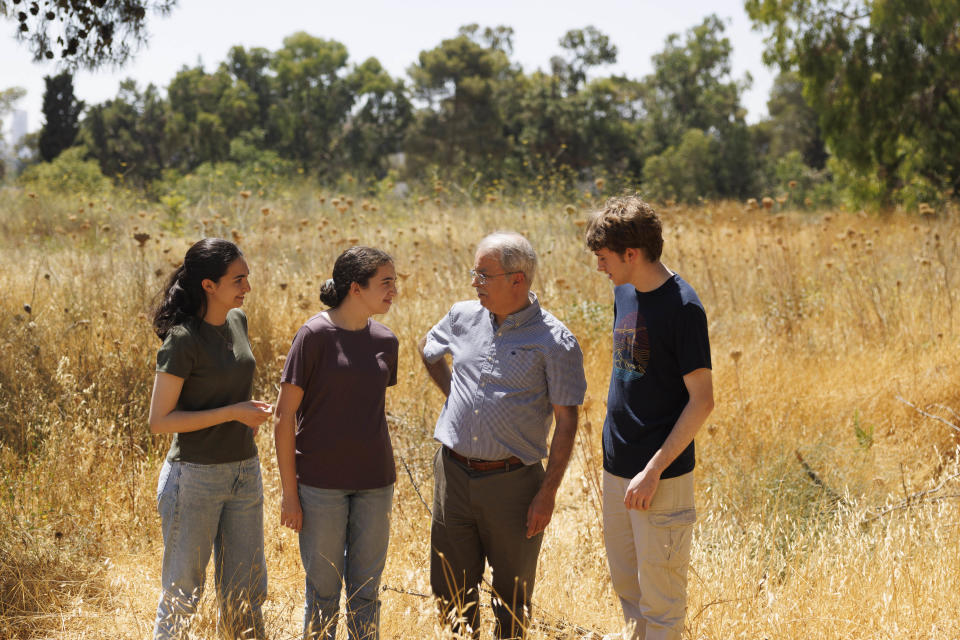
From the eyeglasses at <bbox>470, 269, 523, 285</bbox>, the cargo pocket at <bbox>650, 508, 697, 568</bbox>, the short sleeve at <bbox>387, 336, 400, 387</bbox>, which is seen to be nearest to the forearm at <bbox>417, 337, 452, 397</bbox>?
the short sleeve at <bbox>387, 336, 400, 387</bbox>

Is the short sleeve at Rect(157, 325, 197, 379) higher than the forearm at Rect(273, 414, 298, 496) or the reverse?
higher

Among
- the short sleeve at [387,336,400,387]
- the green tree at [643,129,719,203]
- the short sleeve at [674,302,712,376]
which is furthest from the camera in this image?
the green tree at [643,129,719,203]

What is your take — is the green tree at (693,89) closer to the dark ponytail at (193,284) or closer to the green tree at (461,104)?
the green tree at (461,104)

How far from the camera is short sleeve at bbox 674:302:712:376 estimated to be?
2484 millimetres

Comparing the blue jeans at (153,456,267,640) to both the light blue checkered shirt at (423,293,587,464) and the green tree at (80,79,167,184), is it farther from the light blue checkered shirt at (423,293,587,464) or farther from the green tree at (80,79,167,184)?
the green tree at (80,79,167,184)

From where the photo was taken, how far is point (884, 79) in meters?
13.2

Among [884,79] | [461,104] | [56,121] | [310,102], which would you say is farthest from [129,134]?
[884,79]

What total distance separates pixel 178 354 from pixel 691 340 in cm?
172

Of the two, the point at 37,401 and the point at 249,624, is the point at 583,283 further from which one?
the point at 249,624

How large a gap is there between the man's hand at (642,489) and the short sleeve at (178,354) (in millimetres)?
1555

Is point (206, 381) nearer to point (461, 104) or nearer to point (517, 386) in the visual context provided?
point (517, 386)

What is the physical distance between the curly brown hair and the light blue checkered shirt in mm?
390

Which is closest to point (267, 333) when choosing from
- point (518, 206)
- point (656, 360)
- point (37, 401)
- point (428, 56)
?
point (37, 401)

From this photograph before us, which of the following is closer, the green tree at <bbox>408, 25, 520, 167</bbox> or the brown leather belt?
the brown leather belt
